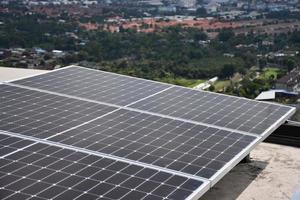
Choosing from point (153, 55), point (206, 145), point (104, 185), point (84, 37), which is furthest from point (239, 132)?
point (84, 37)

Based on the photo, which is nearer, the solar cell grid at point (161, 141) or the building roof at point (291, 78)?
the solar cell grid at point (161, 141)

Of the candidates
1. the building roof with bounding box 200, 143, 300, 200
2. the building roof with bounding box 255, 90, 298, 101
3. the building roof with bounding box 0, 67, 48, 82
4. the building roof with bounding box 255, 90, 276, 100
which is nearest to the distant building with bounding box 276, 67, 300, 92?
the building roof with bounding box 255, 90, 298, 101

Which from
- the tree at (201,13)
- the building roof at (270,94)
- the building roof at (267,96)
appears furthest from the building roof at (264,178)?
the tree at (201,13)

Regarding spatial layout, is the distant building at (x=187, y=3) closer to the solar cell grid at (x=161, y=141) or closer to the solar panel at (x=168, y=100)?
the solar panel at (x=168, y=100)

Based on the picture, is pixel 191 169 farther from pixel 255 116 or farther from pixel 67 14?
pixel 67 14

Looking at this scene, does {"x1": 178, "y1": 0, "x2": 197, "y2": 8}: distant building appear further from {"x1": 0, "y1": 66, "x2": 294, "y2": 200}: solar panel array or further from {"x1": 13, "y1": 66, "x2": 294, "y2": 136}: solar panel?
{"x1": 0, "y1": 66, "x2": 294, "y2": 200}: solar panel array

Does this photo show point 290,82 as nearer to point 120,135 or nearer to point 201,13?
point 120,135

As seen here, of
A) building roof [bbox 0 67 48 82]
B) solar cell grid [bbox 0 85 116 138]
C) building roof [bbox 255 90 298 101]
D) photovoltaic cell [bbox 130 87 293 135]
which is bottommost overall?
building roof [bbox 255 90 298 101]
